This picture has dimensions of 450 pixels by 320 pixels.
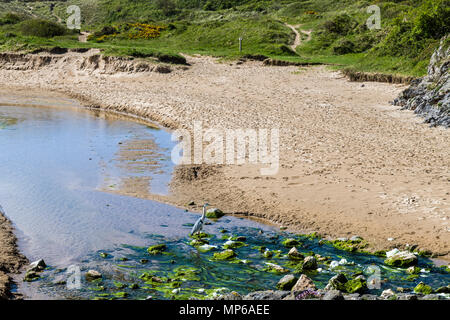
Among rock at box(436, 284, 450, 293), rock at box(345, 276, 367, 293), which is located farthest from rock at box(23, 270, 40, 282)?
rock at box(436, 284, 450, 293)

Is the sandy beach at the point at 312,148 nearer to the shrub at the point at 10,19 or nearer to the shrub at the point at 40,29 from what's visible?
the shrub at the point at 40,29

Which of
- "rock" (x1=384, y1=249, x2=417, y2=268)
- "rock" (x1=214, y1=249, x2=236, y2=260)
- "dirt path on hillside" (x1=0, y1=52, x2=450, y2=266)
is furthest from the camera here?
"dirt path on hillside" (x1=0, y1=52, x2=450, y2=266)

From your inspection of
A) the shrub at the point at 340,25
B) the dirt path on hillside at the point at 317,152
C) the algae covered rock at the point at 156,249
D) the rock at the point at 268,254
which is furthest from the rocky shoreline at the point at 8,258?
the shrub at the point at 340,25

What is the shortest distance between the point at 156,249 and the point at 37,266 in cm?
207

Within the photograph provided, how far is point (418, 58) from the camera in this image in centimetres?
2684

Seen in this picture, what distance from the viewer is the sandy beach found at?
38.0 ft

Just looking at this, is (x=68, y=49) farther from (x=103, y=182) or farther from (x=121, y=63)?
(x=103, y=182)

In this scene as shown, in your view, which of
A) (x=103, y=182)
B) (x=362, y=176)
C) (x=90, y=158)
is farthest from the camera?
(x=90, y=158)

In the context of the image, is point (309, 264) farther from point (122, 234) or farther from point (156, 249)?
point (122, 234)

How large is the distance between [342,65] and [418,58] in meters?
5.73

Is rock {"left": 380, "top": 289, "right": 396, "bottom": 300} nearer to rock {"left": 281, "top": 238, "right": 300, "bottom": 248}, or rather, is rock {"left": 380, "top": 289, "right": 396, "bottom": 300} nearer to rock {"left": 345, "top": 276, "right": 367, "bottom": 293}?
rock {"left": 345, "top": 276, "right": 367, "bottom": 293}

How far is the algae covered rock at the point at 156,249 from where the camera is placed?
1025 cm

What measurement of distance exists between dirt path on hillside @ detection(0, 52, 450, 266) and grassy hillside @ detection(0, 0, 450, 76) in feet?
11.4
